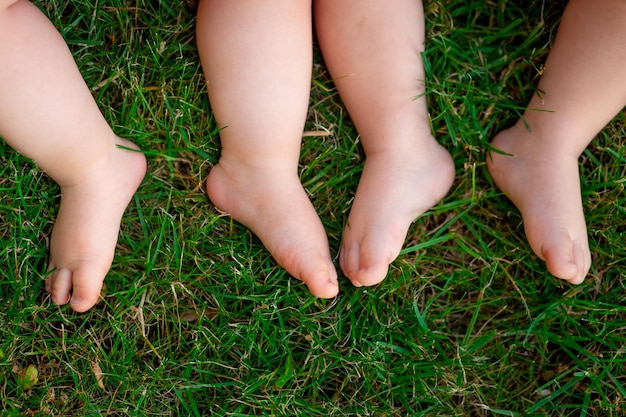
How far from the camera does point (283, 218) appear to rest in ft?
4.81

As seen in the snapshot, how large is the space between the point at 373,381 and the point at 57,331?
0.73 metres

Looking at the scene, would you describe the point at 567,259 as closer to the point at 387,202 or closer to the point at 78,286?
the point at 387,202

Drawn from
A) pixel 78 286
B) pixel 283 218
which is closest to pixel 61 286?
pixel 78 286

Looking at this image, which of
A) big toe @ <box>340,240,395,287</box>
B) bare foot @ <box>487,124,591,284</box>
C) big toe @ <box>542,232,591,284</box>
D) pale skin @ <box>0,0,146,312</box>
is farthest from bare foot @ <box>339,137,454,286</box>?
pale skin @ <box>0,0,146,312</box>

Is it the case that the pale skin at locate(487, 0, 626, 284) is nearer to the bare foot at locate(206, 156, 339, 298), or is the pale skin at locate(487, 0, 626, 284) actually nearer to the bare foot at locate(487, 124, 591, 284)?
the bare foot at locate(487, 124, 591, 284)

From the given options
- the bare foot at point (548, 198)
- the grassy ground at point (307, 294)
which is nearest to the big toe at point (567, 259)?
the bare foot at point (548, 198)

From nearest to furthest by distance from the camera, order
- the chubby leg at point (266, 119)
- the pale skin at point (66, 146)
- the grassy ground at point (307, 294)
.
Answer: the pale skin at point (66, 146) < the chubby leg at point (266, 119) < the grassy ground at point (307, 294)

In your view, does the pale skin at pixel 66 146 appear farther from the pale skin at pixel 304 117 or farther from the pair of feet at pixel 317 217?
the pale skin at pixel 304 117

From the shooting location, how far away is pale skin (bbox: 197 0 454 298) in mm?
1398

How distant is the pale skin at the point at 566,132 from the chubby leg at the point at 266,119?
1.56 ft

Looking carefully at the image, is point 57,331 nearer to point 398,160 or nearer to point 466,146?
point 398,160

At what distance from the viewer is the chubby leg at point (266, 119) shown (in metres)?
1.39

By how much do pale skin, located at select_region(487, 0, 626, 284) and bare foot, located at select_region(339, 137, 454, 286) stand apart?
6.6 inches

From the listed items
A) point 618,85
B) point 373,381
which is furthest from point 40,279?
point 618,85
